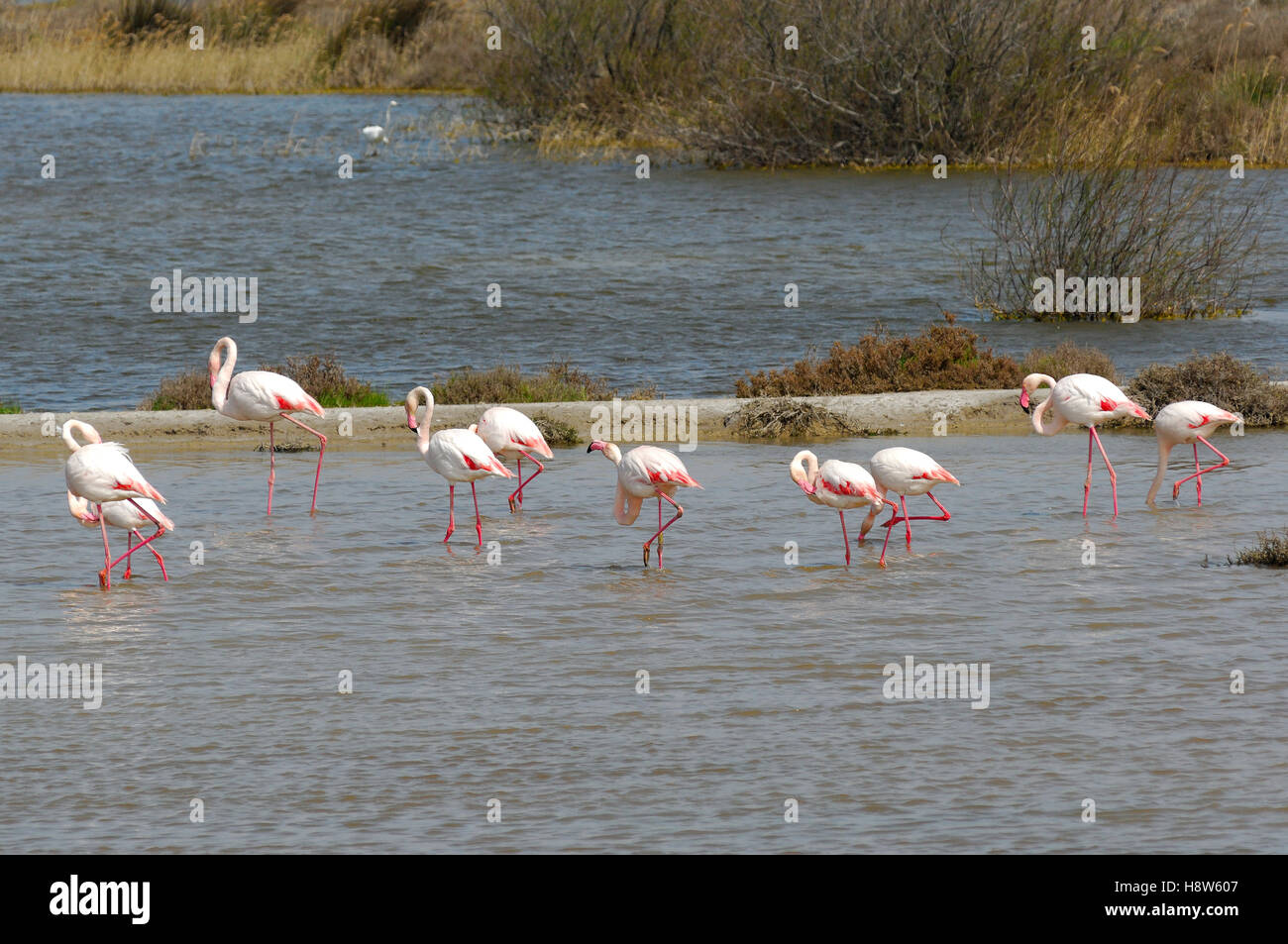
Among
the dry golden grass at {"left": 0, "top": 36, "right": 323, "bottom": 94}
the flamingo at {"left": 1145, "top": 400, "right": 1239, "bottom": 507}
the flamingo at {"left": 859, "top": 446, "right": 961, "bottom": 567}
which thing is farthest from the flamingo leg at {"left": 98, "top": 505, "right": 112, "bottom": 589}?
the dry golden grass at {"left": 0, "top": 36, "right": 323, "bottom": 94}

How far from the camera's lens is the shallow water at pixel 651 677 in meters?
6.68

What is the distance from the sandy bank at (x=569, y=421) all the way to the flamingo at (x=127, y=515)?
384 cm

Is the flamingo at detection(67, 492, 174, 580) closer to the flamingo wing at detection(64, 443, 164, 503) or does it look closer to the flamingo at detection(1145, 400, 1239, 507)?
the flamingo wing at detection(64, 443, 164, 503)

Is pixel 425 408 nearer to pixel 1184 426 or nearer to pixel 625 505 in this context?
pixel 625 505

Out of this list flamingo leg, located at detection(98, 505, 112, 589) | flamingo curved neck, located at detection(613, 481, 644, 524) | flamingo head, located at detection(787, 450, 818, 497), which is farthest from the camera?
flamingo curved neck, located at detection(613, 481, 644, 524)

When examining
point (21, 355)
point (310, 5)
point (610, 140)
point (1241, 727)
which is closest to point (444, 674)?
point (1241, 727)

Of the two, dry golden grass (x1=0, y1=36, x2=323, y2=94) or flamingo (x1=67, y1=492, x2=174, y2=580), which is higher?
dry golden grass (x1=0, y1=36, x2=323, y2=94)

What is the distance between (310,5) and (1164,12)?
31.9 m

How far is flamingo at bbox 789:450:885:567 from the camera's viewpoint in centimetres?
1072

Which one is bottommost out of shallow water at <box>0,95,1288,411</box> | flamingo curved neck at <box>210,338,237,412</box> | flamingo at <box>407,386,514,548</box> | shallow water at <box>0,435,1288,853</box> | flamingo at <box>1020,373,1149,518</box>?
shallow water at <box>0,435,1288,853</box>

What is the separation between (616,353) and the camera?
20.8 meters

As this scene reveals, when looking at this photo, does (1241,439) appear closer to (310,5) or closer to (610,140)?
(610,140)

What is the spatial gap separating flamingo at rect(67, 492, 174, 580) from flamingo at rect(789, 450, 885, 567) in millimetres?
3616

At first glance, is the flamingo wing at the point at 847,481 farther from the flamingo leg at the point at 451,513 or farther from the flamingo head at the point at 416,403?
the flamingo head at the point at 416,403
